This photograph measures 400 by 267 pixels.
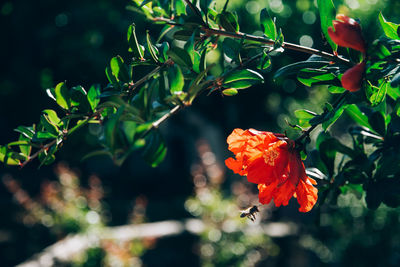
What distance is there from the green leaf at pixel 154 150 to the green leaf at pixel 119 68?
0.80 feet

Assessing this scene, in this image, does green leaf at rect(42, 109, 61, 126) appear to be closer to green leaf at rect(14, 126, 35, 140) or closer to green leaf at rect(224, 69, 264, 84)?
green leaf at rect(14, 126, 35, 140)

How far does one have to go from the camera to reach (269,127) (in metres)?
11.4

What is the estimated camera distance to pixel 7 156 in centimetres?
77

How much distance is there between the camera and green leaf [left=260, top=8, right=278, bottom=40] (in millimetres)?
856

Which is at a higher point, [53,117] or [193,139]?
[53,117]

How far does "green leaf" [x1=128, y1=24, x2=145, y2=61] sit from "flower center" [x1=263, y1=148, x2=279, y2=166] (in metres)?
0.34

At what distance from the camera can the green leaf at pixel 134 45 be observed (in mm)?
823

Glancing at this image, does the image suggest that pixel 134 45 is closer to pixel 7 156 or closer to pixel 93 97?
pixel 93 97

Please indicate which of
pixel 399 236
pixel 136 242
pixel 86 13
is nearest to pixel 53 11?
pixel 86 13

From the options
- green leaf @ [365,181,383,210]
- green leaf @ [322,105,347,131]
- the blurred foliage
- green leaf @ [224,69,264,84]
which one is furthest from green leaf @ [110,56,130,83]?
green leaf @ [365,181,383,210]

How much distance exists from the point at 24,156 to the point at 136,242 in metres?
3.56

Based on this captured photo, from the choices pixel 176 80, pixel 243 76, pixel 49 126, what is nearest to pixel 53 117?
pixel 49 126

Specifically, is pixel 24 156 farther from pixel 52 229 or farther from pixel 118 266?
pixel 52 229

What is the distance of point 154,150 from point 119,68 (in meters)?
0.28
